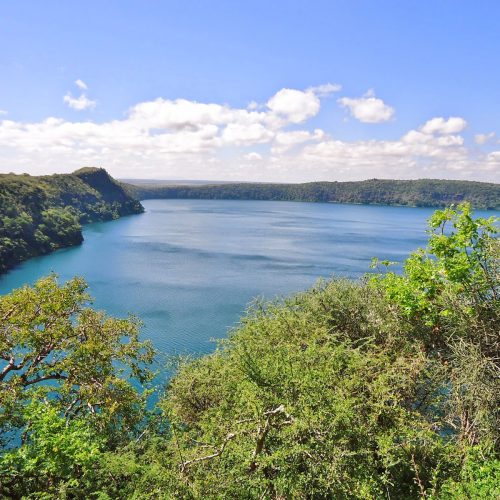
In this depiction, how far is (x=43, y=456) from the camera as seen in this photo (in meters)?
8.70

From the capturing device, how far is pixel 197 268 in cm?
7181

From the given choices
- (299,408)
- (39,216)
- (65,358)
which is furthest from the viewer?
(39,216)

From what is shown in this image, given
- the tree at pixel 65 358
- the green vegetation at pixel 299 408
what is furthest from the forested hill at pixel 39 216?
the green vegetation at pixel 299 408

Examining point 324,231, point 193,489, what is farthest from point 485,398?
point 324,231

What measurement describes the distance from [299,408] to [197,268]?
6228 centimetres

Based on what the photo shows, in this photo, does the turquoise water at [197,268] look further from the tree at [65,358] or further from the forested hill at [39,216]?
the tree at [65,358]

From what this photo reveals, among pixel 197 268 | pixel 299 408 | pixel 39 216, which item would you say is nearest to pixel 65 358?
pixel 299 408

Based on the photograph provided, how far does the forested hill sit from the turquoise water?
3888 mm

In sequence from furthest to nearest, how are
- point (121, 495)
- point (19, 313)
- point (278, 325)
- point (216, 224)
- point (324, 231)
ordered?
point (216, 224) < point (324, 231) < point (278, 325) < point (19, 313) < point (121, 495)

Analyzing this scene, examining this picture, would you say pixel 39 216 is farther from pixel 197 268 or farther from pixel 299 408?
pixel 299 408

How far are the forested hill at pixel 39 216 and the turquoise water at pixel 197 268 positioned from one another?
3888 millimetres

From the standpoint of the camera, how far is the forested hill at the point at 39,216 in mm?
79525

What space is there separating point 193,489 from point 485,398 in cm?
854

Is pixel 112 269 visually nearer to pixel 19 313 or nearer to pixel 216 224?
pixel 19 313
